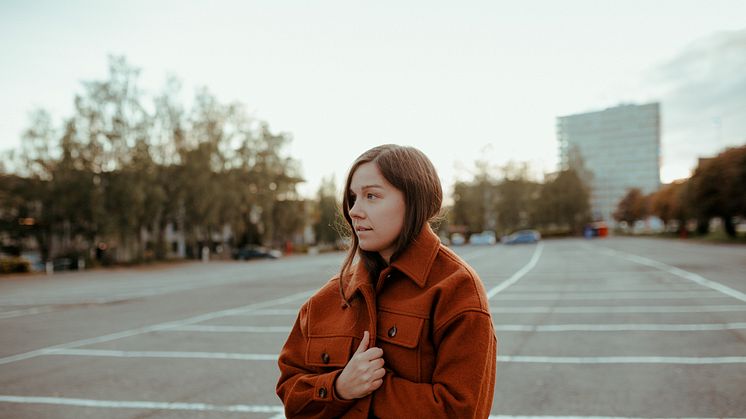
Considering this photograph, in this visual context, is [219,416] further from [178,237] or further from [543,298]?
[178,237]

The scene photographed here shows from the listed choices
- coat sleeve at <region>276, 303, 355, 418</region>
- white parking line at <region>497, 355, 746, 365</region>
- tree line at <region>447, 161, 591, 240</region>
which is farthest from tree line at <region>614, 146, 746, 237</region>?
coat sleeve at <region>276, 303, 355, 418</region>

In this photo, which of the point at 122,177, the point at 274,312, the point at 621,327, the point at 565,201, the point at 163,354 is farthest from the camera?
the point at 565,201

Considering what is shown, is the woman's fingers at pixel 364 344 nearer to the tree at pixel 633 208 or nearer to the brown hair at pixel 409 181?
the brown hair at pixel 409 181

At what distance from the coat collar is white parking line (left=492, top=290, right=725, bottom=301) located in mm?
11275

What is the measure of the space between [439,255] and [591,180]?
92.9 metres

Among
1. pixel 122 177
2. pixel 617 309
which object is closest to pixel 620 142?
pixel 122 177

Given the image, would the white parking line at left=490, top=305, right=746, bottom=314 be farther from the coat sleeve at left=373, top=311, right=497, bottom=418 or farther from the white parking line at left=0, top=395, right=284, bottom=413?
the coat sleeve at left=373, top=311, right=497, bottom=418

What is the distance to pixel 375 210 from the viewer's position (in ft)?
5.55

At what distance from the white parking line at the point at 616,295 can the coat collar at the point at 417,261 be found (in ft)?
37.0

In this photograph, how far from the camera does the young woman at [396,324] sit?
154 centimetres

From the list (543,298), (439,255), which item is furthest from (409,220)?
(543,298)

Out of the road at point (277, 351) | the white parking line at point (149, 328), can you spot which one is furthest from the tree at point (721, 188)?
the white parking line at point (149, 328)

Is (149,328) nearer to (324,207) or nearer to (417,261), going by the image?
(417,261)

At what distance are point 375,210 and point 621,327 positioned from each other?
26.5 ft
